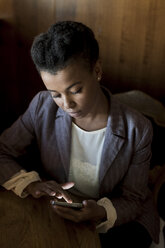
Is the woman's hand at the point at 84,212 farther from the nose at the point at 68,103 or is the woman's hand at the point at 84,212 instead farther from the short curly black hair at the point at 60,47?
the short curly black hair at the point at 60,47

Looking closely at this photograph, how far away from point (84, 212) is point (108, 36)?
1265 mm

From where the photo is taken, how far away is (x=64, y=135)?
1.42 metres

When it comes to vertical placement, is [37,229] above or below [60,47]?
below

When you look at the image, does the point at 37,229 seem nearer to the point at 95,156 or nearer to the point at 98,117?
the point at 95,156

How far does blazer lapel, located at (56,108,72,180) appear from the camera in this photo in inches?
55.6

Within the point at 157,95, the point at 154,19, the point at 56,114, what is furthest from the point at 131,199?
the point at 154,19

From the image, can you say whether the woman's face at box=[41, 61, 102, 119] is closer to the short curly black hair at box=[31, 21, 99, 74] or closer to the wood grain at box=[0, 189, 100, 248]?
the short curly black hair at box=[31, 21, 99, 74]

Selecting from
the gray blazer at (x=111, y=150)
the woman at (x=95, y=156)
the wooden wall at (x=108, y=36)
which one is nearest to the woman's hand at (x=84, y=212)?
the woman at (x=95, y=156)

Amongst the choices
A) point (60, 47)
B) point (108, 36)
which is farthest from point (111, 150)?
point (108, 36)

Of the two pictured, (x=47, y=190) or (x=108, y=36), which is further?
(x=108, y=36)

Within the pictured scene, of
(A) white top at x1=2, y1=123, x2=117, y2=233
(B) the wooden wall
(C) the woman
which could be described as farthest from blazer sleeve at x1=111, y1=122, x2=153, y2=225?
(B) the wooden wall

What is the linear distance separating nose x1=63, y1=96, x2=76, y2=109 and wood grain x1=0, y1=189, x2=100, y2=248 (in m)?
0.39

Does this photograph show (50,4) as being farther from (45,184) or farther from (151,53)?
(45,184)

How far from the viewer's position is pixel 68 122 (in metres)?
1.41
